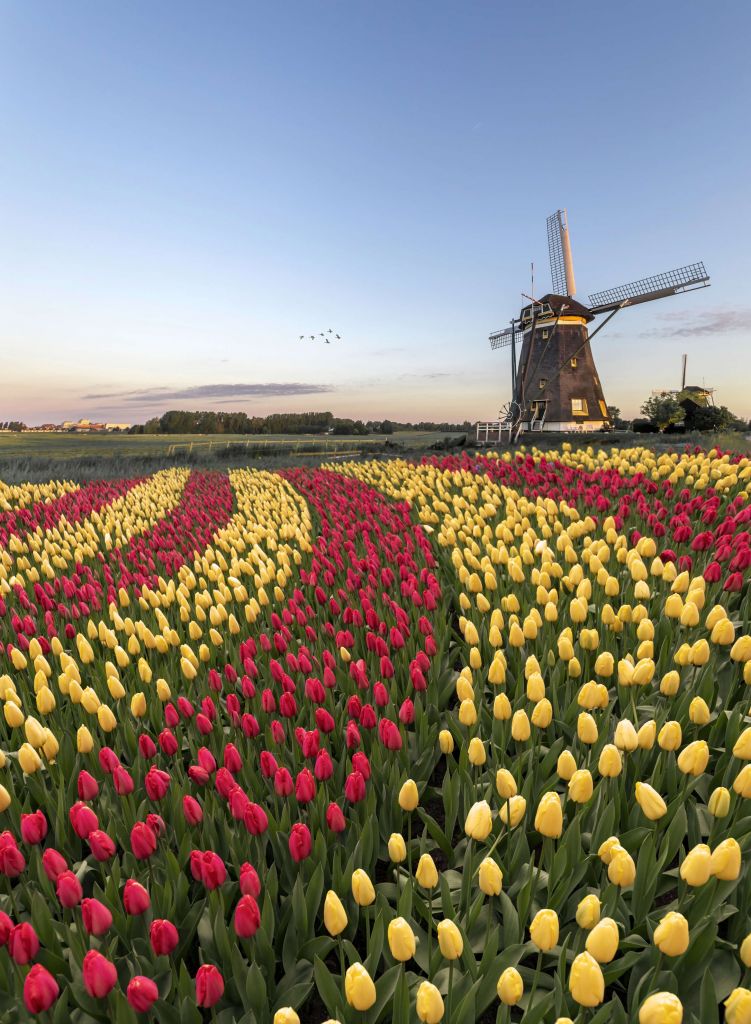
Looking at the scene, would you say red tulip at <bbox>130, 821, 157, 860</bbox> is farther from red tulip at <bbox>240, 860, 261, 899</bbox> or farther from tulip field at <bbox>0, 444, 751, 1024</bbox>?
red tulip at <bbox>240, 860, 261, 899</bbox>

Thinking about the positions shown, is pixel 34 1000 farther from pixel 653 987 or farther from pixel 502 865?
pixel 653 987

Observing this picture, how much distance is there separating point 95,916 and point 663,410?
197 ft

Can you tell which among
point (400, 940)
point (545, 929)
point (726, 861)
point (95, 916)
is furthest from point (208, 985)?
point (726, 861)

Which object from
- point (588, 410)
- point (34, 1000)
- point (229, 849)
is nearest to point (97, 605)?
point (229, 849)

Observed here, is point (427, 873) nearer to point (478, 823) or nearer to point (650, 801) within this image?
point (478, 823)

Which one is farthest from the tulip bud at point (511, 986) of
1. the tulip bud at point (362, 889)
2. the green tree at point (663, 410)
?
the green tree at point (663, 410)

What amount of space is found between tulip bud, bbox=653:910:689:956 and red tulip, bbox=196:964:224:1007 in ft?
3.78

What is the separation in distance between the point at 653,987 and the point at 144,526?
8.95 metres

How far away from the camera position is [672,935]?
1525mm

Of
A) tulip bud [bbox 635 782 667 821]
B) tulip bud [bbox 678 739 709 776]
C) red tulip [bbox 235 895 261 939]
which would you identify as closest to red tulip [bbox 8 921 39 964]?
red tulip [bbox 235 895 261 939]

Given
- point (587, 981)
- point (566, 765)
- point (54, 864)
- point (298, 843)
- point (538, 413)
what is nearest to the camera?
point (587, 981)

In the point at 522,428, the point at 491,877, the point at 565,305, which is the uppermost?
the point at 565,305

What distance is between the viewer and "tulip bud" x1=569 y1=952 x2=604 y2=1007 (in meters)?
1.41

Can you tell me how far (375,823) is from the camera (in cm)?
251
